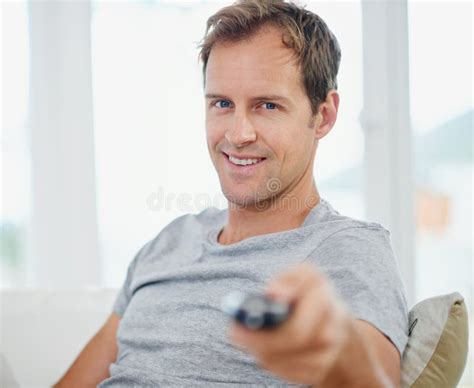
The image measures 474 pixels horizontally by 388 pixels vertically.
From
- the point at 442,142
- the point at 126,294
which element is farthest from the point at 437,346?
the point at 442,142

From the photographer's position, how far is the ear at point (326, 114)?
156 centimetres

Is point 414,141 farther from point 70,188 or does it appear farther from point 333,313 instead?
point 333,313

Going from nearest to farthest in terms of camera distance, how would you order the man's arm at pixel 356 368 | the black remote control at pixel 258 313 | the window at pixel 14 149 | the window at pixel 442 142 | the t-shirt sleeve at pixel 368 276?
the black remote control at pixel 258 313 → the man's arm at pixel 356 368 → the t-shirt sleeve at pixel 368 276 → the window at pixel 442 142 → the window at pixel 14 149

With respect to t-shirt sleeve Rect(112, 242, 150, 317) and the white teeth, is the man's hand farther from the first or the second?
t-shirt sleeve Rect(112, 242, 150, 317)

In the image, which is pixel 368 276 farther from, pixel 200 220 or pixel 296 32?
pixel 200 220

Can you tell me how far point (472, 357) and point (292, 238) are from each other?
1320 mm

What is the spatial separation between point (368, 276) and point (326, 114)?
0.52 metres

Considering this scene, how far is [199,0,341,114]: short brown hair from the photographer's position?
58.6 inches

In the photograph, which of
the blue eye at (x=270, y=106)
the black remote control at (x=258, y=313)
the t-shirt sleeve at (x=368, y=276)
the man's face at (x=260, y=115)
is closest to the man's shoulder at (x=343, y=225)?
the t-shirt sleeve at (x=368, y=276)

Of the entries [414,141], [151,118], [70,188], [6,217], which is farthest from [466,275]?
[6,217]

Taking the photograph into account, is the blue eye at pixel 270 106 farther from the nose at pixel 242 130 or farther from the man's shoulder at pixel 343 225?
the man's shoulder at pixel 343 225

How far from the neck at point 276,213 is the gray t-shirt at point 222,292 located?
0.19 feet

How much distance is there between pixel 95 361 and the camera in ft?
5.43

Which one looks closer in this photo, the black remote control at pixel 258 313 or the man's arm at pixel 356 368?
the black remote control at pixel 258 313
